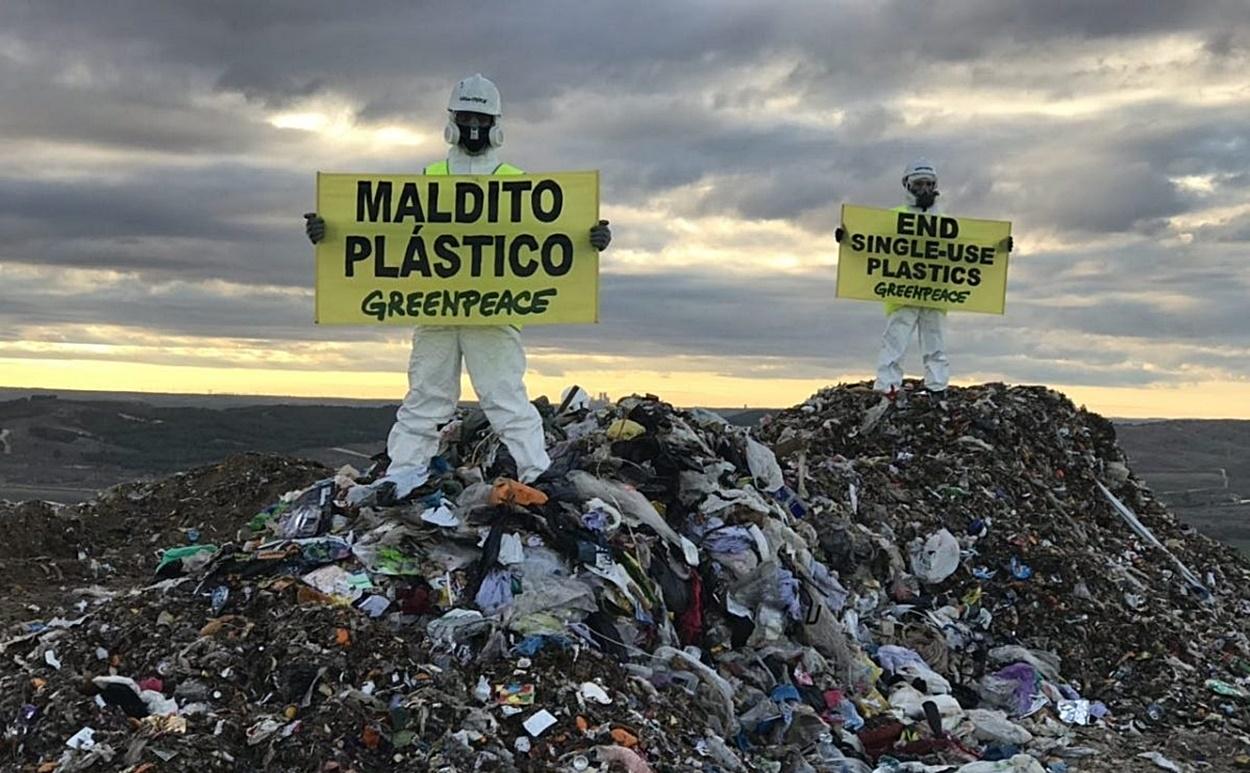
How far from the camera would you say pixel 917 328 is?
42.4 ft

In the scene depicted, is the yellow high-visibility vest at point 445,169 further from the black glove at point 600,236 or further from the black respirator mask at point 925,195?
the black respirator mask at point 925,195

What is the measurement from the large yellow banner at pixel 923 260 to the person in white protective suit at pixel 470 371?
18.4 ft

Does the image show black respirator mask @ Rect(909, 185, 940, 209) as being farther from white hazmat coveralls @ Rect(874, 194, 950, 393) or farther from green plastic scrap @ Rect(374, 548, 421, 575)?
green plastic scrap @ Rect(374, 548, 421, 575)

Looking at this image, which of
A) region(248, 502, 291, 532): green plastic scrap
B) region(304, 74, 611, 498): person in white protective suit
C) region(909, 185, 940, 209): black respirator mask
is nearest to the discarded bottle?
region(304, 74, 611, 498): person in white protective suit

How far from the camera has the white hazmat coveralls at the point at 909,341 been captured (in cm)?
1272

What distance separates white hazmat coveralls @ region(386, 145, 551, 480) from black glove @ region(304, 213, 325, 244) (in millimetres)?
792

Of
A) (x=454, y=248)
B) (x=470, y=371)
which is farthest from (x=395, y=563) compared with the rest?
(x=454, y=248)

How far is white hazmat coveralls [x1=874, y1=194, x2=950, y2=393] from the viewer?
12.7 m

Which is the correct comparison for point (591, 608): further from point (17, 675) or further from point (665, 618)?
point (17, 675)

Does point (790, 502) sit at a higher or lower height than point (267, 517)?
higher

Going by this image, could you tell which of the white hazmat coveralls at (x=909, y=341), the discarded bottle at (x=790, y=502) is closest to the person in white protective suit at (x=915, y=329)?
the white hazmat coveralls at (x=909, y=341)

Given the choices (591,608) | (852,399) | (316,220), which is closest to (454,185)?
(316,220)

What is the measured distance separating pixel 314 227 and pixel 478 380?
4.32 ft

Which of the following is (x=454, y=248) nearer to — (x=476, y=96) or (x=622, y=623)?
(x=476, y=96)
